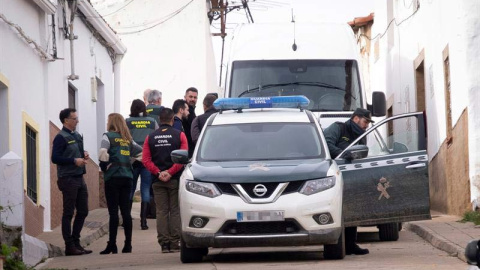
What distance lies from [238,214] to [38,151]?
22.6 ft

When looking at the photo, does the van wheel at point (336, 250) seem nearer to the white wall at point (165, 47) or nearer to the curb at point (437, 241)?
the curb at point (437, 241)

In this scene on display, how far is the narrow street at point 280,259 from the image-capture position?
12.0m

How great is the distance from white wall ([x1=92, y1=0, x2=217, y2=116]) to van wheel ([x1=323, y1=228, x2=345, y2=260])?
25.8 meters

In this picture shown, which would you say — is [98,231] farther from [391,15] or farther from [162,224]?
[391,15]

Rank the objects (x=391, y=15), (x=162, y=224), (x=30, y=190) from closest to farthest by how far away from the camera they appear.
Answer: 1. (x=162, y=224)
2. (x=30, y=190)
3. (x=391, y=15)

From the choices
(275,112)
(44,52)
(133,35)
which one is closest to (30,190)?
(44,52)

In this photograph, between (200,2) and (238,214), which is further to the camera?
(200,2)

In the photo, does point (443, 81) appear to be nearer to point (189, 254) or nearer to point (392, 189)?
point (392, 189)

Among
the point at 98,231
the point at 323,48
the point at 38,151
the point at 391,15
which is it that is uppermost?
the point at 391,15

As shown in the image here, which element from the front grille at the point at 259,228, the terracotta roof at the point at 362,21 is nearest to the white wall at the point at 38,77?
the front grille at the point at 259,228

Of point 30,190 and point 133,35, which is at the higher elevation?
point 133,35

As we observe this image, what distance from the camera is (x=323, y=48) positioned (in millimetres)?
18781

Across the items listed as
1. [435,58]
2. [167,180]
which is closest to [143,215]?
[167,180]

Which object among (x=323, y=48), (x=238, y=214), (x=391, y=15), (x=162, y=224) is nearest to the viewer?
(x=238, y=214)
